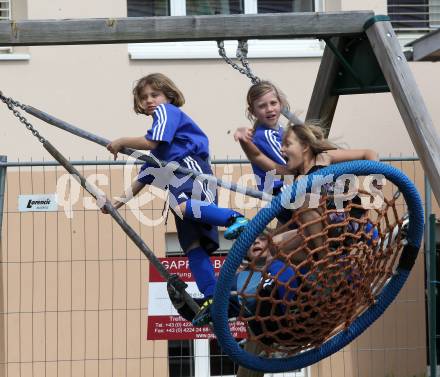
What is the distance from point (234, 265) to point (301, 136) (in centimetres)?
79

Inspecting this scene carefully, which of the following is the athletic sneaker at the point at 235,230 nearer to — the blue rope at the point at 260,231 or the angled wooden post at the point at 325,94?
the blue rope at the point at 260,231

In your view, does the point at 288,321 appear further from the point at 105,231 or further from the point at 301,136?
the point at 105,231

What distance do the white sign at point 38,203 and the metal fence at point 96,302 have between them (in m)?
0.21

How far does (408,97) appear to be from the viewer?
18.9ft

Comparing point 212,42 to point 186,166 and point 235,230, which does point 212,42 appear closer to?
point 186,166

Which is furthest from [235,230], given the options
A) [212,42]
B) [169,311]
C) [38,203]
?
[212,42]

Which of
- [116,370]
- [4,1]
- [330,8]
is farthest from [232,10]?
[116,370]

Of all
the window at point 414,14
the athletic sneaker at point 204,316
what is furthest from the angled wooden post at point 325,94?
the window at point 414,14

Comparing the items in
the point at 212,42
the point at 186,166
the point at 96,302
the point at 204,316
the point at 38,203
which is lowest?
the point at 204,316

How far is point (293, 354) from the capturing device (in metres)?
5.69

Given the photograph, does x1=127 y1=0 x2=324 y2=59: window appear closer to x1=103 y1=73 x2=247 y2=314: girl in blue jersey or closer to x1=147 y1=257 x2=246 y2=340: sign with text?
x1=147 y1=257 x2=246 y2=340: sign with text

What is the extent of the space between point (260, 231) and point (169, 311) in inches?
152

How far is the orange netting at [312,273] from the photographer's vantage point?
17.0 feet

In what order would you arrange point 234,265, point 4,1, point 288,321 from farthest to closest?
point 4,1, point 288,321, point 234,265
